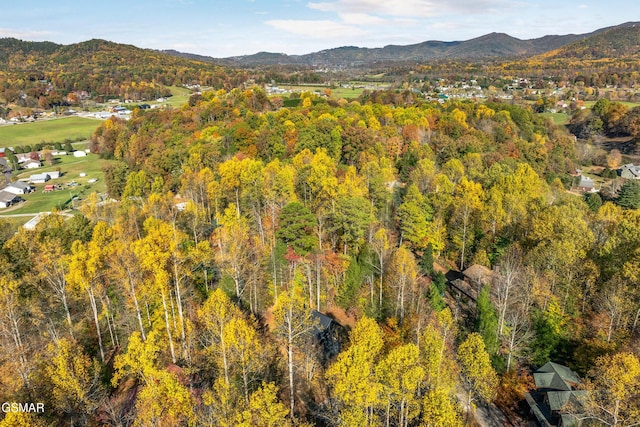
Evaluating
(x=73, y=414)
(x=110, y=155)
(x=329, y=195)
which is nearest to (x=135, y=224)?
(x=329, y=195)

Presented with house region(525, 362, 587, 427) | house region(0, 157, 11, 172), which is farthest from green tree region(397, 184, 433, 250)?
house region(0, 157, 11, 172)

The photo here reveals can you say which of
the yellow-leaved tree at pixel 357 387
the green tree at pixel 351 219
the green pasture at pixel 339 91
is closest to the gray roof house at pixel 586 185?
the green tree at pixel 351 219

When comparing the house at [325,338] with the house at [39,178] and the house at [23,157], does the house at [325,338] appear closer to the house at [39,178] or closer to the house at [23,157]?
the house at [39,178]

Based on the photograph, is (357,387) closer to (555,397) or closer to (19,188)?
(555,397)

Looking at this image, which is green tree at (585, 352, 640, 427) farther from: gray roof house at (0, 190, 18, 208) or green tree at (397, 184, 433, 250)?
gray roof house at (0, 190, 18, 208)

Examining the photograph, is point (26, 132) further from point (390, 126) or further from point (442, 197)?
point (442, 197)

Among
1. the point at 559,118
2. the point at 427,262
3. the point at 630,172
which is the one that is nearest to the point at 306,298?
the point at 427,262
